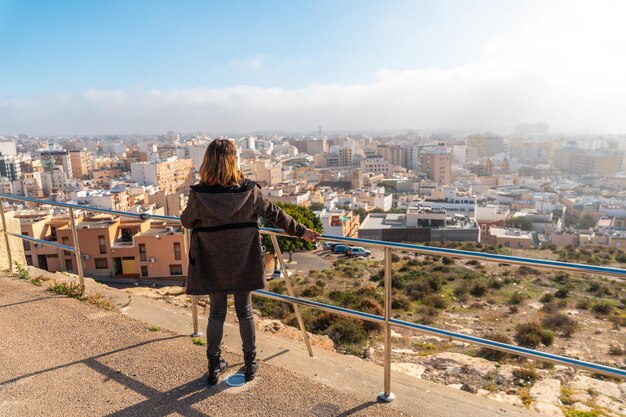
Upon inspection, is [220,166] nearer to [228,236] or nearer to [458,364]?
[228,236]

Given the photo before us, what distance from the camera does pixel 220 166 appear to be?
2539 millimetres

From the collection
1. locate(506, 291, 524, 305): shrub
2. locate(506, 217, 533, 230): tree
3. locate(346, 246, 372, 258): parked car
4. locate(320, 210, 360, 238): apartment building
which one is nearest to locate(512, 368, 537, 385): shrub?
locate(506, 291, 524, 305): shrub

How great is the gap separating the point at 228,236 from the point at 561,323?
10.1m

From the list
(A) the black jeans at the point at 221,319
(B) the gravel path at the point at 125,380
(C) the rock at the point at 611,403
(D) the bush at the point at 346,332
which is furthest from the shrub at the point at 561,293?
(A) the black jeans at the point at 221,319

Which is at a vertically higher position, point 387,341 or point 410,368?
point 387,341

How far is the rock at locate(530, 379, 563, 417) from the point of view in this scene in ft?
14.8

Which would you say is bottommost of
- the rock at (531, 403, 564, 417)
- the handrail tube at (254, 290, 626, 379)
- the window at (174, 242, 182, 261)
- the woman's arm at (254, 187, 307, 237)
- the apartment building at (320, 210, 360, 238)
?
the apartment building at (320, 210, 360, 238)

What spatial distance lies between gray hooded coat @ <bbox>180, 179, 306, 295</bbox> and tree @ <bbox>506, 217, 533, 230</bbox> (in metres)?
55.9

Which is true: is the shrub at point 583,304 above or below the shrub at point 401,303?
below

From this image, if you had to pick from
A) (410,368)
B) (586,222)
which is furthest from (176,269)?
(586,222)

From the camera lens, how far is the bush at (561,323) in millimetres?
9953

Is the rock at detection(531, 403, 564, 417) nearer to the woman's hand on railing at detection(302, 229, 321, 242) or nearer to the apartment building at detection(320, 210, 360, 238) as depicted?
the woman's hand on railing at detection(302, 229, 321, 242)

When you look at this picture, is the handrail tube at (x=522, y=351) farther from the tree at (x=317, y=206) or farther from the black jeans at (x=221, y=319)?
the tree at (x=317, y=206)

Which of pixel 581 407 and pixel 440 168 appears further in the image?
pixel 440 168
